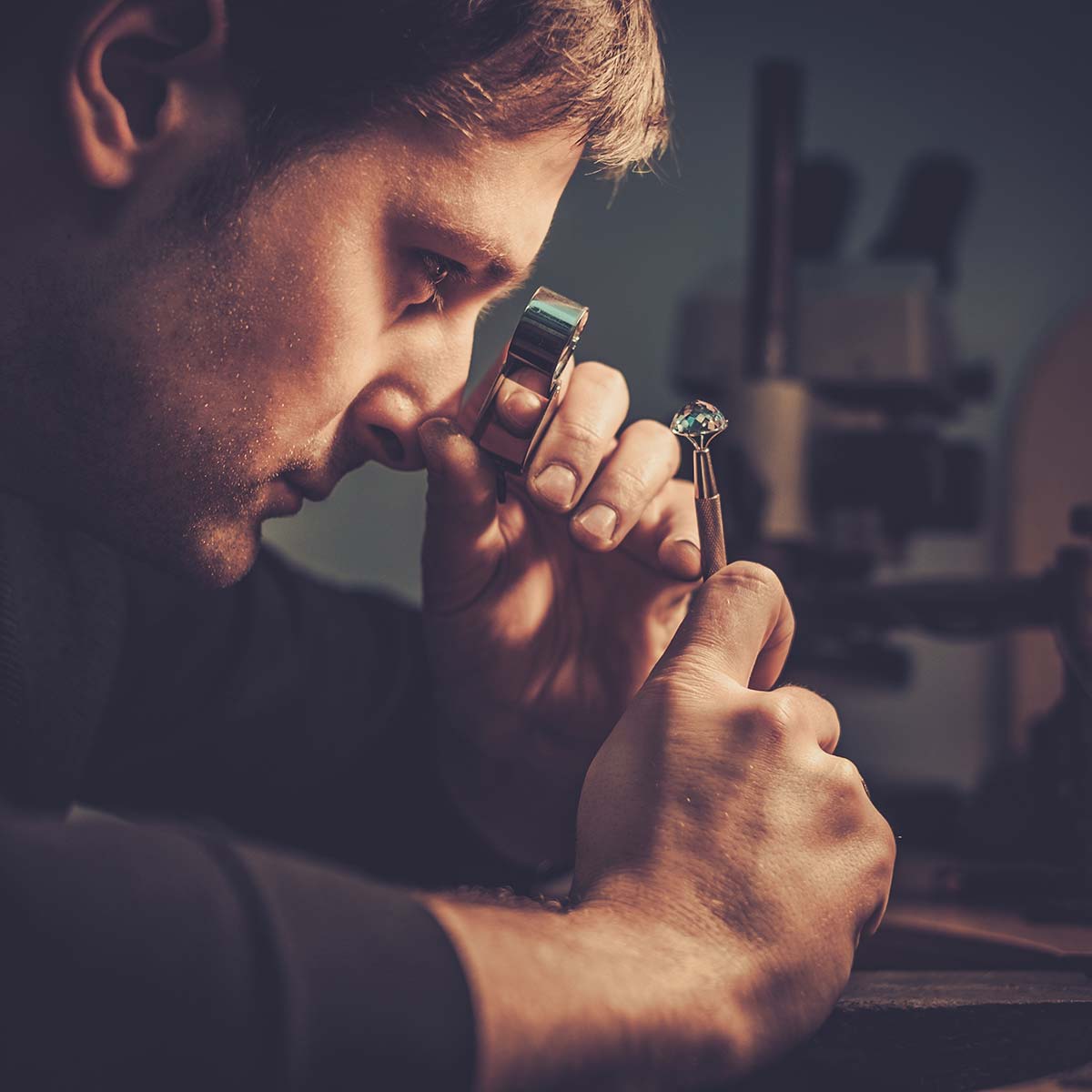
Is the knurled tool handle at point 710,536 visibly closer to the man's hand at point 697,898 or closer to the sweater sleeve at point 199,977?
the man's hand at point 697,898

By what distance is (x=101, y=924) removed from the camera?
1.30 ft

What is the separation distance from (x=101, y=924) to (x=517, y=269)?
2.15 feet

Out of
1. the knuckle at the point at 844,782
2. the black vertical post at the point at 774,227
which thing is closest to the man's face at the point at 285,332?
the knuckle at the point at 844,782

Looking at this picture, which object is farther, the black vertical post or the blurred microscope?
the black vertical post

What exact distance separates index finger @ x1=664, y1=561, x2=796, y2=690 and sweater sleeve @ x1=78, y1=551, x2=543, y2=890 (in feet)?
1.76

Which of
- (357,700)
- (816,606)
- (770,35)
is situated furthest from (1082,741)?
(770,35)

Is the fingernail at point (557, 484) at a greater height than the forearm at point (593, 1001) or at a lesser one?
greater

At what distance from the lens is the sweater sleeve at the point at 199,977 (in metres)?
0.38

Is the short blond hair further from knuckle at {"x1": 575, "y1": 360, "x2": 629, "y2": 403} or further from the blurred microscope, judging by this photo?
the blurred microscope

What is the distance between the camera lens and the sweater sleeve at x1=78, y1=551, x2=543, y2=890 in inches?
46.3

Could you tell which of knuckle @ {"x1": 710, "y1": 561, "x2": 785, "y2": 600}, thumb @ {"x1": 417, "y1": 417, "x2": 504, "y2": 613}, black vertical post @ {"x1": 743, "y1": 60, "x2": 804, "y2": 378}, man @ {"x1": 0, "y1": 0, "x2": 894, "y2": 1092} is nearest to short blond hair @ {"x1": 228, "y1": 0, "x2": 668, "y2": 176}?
man @ {"x1": 0, "y1": 0, "x2": 894, "y2": 1092}

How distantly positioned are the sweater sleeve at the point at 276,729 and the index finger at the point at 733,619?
0.54 metres

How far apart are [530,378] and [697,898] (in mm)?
499

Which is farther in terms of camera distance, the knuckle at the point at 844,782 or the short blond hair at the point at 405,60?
the short blond hair at the point at 405,60
